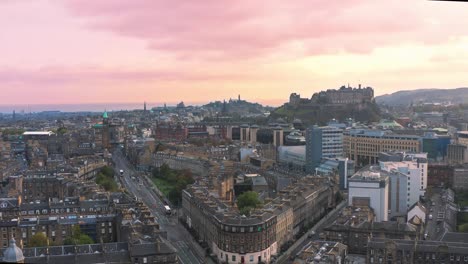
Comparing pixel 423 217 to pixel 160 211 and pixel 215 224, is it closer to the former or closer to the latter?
pixel 215 224

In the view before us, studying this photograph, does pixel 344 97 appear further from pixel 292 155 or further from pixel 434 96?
pixel 434 96

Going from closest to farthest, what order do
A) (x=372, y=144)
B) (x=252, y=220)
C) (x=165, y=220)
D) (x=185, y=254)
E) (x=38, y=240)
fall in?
(x=38, y=240) < (x=252, y=220) < (x=185, y=254) < (x=165, y=220) < (x=372, y=144)

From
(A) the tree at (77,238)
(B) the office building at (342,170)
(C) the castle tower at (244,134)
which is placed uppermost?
(C) the castle tower at (244,134)

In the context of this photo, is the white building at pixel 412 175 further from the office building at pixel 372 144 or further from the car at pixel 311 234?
the office building at pixel 372 144

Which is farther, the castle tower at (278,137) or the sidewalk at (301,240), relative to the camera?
the castle tower at (278,137)

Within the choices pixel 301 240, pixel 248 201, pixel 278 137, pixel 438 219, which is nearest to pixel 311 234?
pixel 301 240

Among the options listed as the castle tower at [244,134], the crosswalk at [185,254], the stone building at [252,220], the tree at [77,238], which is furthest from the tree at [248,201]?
the castle tower at [244,134]

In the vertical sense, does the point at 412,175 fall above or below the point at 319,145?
below

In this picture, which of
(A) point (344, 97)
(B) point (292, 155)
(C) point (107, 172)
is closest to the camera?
(C) point (107, 172)
